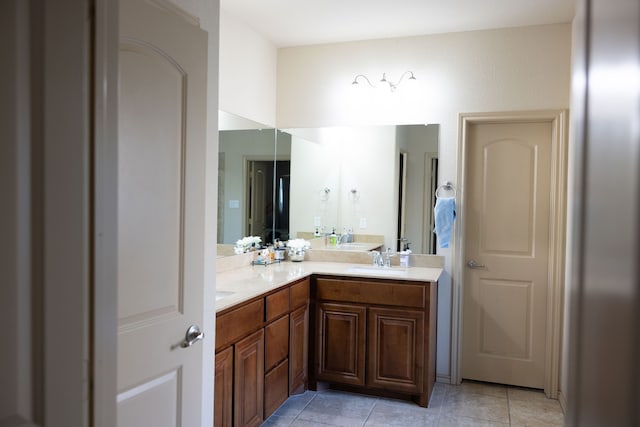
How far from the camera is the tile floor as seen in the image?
10.4 ft

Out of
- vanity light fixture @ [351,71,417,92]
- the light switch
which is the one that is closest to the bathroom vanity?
the light switch

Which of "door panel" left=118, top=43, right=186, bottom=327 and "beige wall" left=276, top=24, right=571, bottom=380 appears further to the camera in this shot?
"beige wall" left=276, top=24, right=571, bottom=380

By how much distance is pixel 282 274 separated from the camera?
3418 millimetres

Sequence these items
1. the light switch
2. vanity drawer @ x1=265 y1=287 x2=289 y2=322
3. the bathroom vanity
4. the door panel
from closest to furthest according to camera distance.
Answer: the door panel
vanity drawer @ x1=265 y1=287 x2=289 y2=322
the bathroom vanity
the light switch

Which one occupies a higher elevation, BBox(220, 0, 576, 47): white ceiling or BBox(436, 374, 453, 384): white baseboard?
BBox(220, 0, 576, 47): white ceiling

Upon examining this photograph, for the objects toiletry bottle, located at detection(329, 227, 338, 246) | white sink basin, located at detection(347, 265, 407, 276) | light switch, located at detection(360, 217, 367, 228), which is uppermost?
light switch, located at detection(360, 217, 367, 228)

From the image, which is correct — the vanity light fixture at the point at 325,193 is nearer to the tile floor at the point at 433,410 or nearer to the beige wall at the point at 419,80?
the beige wall at the point at 419,80

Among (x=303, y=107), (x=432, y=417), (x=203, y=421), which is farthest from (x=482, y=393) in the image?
(x=303, y=107)

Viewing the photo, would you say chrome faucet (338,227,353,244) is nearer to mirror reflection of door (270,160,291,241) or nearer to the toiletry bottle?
the toiletry bottle

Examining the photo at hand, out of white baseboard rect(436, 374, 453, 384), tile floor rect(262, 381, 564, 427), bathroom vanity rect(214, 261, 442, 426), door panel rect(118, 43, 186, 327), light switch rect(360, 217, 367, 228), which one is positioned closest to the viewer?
door panel rect(118, 43, 186, 327)

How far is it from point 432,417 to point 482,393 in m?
0.64

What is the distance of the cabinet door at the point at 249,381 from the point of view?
101 inches

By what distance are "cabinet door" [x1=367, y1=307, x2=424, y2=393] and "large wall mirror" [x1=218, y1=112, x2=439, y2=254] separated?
0.73 metres

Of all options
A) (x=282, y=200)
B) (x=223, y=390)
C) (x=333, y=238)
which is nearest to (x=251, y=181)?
(x=282, y=200)
